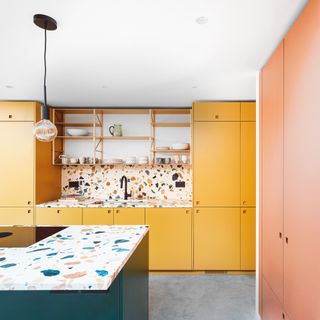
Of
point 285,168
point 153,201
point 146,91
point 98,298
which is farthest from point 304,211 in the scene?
point 153,201

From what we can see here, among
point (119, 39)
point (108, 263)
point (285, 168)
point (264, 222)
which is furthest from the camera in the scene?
point (264, 222)

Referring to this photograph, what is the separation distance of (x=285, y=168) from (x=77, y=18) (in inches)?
66.3

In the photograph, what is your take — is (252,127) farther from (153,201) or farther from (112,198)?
(112,198)

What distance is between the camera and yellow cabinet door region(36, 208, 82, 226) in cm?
330

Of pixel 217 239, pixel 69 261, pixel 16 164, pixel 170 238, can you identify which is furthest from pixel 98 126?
pixel 69 261

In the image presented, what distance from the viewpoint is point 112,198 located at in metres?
3.87

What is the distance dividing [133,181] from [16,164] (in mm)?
1625

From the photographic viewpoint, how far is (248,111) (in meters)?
3.33

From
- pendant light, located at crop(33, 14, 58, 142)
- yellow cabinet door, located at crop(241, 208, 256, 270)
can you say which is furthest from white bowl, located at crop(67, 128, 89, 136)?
yellow cabinet door, located at crop(241, 208, 256, 270)

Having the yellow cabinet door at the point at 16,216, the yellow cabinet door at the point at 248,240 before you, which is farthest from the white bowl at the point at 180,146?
the yellow cabinet door at the point at 16,216

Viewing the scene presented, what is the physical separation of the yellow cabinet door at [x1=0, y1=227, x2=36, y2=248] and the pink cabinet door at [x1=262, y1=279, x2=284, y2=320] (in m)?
1.78

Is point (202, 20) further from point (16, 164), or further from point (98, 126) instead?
point (16, 164)

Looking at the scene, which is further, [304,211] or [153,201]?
[153,201]

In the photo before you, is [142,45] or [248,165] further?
[248,165]
